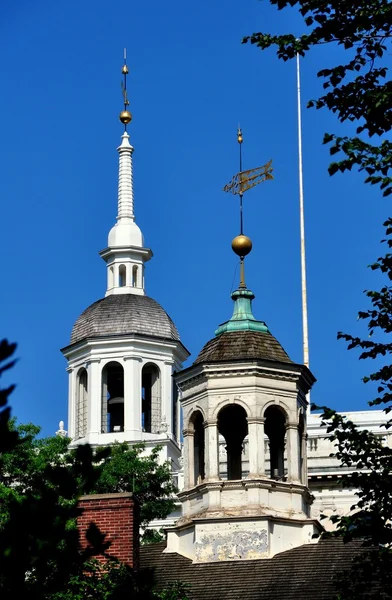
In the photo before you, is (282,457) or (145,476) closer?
(282,457)

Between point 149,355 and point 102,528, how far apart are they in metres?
49.3

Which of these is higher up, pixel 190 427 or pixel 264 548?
pixel 190 427

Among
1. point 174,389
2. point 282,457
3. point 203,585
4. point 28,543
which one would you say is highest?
point 174,389

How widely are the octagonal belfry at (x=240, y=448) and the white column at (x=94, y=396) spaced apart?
1475 inches

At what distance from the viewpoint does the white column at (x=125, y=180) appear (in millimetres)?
101000

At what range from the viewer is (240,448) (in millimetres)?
52969

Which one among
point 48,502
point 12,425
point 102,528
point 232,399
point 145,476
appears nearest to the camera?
point 48,502

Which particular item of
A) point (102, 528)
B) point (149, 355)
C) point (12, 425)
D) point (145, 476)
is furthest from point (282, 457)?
point (149, 355)

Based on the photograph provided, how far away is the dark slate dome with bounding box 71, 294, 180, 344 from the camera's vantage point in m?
91.6

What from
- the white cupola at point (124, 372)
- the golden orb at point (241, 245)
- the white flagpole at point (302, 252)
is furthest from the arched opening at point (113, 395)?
the golden orb at point (241, 245)

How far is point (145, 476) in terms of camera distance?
2844 inches

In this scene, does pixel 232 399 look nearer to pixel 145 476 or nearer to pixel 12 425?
pixel 12 425

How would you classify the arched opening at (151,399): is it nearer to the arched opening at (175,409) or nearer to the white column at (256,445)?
the arched opening at (175,409)

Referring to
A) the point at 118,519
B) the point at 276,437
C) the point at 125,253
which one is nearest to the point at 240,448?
the point at 276,437
